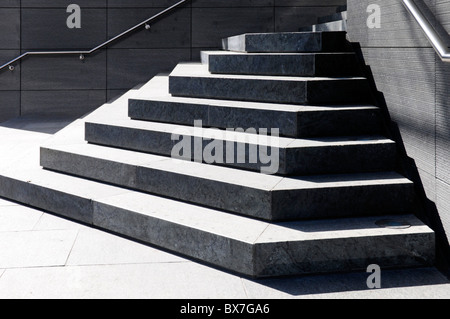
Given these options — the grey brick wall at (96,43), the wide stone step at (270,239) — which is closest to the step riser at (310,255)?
the wide stone step at (270,239)

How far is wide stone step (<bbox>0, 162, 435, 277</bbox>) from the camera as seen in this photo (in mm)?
3309

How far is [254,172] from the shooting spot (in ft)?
13.3

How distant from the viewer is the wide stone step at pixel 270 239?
A: 10.9 feet

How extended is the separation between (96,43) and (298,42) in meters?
4.75

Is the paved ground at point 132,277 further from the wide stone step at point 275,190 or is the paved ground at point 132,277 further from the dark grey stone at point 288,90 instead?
the dark grey stone at point 288,90

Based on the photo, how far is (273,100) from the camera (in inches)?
184

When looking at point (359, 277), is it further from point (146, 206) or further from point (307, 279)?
Answer: point (146, 206)

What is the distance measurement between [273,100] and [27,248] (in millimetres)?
2219

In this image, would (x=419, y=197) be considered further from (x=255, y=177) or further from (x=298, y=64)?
(x=298, y=64)

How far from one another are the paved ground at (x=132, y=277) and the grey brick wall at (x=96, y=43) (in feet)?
16.8

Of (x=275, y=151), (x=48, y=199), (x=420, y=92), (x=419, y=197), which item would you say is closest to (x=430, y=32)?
(x=420, y=92)

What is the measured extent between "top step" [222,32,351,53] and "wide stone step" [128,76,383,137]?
76 cm

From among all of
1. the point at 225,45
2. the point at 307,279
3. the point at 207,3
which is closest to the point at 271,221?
the point at 307,279

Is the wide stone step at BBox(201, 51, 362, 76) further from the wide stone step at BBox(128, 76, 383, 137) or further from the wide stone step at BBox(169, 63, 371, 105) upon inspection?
the wide stone step at BBox(128, 76, 383, 137)
